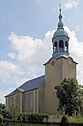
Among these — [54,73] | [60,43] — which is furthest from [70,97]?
[60,43]

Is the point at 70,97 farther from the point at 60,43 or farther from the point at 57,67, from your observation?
the point at 60,43

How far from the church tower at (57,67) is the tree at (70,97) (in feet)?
29.5

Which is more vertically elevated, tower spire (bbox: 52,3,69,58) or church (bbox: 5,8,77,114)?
tower spire (bbox: 52,3,69,58)

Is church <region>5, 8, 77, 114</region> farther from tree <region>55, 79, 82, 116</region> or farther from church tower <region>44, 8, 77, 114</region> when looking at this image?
tree <region>55, 79, 82, 116</region>

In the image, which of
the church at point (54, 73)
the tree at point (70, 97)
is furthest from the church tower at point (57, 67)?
the tree at point (70, 97)

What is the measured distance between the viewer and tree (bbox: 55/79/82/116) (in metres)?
48.2

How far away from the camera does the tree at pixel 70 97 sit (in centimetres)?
4816

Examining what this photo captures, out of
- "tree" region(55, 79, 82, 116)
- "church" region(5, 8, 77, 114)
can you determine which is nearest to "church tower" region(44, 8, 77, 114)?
"church" region(5, 8, 77, 114)

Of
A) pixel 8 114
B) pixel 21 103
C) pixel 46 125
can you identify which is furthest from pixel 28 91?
pixel 46 125

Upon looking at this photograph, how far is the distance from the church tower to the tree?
8998 millimetres

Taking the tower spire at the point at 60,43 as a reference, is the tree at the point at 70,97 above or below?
below

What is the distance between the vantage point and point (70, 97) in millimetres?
48438

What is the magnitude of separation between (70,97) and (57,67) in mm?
12077

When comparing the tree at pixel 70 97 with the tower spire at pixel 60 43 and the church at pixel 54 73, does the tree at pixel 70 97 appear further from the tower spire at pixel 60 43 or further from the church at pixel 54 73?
the tower spire at pixel 60 43
